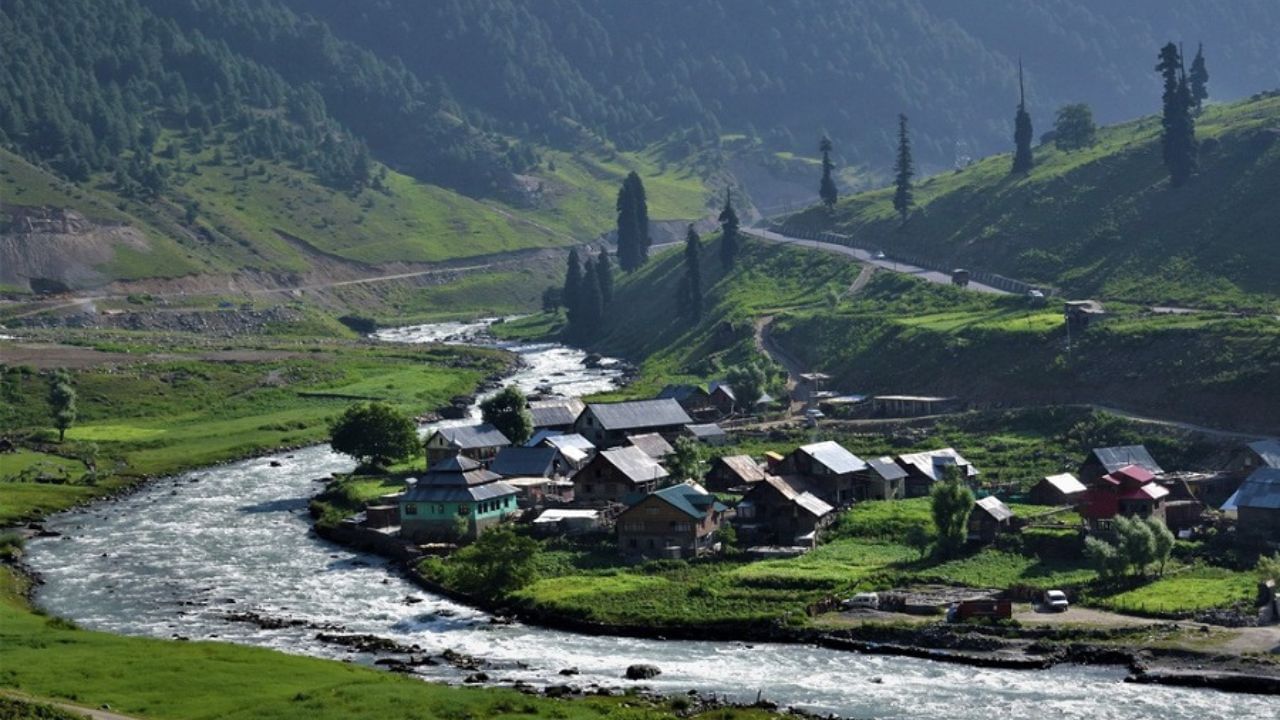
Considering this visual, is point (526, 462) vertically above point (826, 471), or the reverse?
point (526, 462)

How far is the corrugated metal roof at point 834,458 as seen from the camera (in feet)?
341

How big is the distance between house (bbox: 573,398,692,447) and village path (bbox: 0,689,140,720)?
63.2m

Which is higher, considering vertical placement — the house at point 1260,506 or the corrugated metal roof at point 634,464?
the corrugated metal roof at point 634,464

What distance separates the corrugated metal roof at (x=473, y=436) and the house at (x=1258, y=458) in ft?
153

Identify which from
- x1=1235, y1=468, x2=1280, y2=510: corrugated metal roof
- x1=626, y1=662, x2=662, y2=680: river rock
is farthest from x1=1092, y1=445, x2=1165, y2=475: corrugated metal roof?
x1=626, y1=662, x2=662, y2=680: river rock

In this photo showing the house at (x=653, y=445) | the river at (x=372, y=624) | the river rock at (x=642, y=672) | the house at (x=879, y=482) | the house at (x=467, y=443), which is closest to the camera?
the river at (x=372, y=624)

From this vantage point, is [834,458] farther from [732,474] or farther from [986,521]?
[986,521]

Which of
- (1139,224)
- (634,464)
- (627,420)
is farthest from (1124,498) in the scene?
(1139,224)

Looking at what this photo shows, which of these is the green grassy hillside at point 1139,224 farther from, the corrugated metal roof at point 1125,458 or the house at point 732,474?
the house at point 732,474

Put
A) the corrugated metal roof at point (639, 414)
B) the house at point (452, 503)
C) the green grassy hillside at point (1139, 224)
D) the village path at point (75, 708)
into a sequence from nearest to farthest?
1. the village path at point (75, 708)
2. the house at point (452, 503)
3. the corrugated metal roof at point (639, 414)
4. the green grassy hillside at point (1139, 224)

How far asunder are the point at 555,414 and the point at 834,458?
29.9 m

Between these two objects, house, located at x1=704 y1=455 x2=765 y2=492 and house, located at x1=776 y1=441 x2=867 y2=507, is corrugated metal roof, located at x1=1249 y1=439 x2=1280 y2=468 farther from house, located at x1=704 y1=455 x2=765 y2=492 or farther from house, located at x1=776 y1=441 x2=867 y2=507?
house, located at x1=704 y1=455 x2=765 y2=492

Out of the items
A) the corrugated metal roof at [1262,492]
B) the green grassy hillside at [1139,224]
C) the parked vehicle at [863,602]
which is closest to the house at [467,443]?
the parked vehicle at [863,602]

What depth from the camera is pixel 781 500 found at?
318 feet
